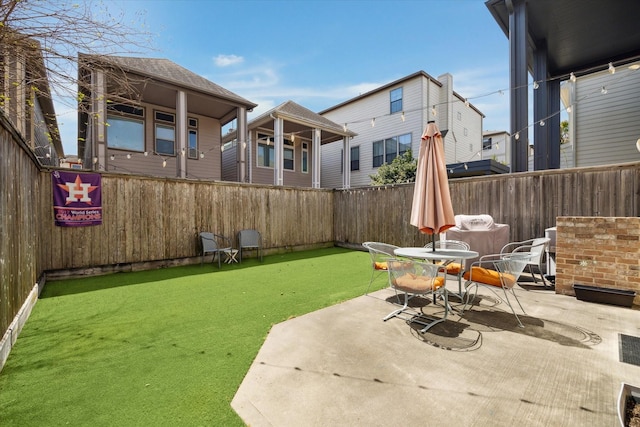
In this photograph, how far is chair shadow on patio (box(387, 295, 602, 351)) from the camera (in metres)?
2.79

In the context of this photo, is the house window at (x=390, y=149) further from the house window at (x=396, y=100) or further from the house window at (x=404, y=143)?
the house window at (x=396, y=100)

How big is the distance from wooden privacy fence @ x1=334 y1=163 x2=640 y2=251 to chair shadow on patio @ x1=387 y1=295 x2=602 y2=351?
10.1ft

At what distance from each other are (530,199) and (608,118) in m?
6.63

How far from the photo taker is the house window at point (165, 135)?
11172mm

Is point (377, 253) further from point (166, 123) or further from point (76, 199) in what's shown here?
point (166, 123)

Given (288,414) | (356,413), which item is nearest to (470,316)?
(356,413)

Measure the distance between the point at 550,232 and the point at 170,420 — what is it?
628 cm

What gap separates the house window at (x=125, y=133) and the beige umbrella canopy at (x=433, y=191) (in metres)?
11.0

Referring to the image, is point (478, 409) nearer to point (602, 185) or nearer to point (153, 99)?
point (602, 185)

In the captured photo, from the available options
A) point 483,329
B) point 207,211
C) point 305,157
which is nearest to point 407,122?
point 305,157

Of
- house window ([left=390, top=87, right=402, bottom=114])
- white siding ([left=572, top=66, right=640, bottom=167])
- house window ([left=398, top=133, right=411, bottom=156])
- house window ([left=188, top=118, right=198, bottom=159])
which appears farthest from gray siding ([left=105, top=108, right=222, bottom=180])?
white siding ([left=572, top=66, right=640, bottom=167])

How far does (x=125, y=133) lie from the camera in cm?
1045

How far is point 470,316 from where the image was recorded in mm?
3510

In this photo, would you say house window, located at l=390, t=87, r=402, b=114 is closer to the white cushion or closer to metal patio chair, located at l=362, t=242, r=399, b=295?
the white cushion
